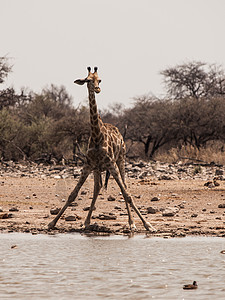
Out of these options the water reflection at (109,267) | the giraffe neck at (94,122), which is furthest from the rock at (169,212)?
the giraffe neck at (94,122)

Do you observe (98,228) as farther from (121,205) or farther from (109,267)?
(121,205)

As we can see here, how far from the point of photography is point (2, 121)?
2312cm

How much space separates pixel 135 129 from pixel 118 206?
62.1 feet

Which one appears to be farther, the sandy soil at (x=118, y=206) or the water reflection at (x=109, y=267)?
the sandy soil at (x=118, y=206)

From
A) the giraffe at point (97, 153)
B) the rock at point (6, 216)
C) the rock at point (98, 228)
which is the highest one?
the giraffe at point (97, 153)

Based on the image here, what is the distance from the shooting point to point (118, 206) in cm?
987

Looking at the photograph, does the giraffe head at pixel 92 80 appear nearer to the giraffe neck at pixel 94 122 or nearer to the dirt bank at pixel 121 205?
the giraffe neck at pixel 94 122

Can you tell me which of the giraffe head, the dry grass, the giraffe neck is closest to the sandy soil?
the giraffe neck

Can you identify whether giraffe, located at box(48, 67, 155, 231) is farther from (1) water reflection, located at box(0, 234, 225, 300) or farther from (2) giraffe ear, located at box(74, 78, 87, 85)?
(1) water reflection, located at box(0, 234, 225, 300)

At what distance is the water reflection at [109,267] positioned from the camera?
4.12m

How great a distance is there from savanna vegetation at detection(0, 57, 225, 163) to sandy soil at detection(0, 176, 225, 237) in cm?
585

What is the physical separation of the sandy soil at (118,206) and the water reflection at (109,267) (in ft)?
2.55

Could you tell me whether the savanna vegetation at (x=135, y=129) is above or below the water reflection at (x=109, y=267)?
above

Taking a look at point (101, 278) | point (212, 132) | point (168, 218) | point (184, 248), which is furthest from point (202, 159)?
point (101, 278)
